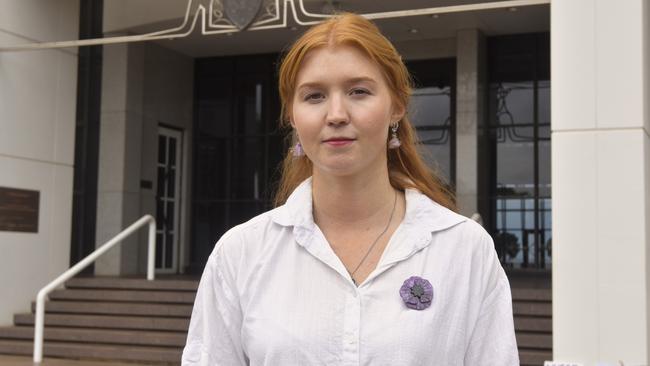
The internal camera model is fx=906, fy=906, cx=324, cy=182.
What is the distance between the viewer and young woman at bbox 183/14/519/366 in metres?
1.69

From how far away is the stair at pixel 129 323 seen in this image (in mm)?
10352

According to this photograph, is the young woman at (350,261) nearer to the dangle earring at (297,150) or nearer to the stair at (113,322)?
the dangle earring at (297,150)

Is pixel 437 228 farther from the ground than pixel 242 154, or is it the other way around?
pixel 242 154

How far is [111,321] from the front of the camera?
11.5m

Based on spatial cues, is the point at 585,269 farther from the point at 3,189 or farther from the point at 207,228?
the point at 207,228

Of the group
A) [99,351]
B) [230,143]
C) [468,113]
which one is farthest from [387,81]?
[230,143]

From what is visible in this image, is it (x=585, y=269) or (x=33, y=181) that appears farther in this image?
(x=33, y=181)

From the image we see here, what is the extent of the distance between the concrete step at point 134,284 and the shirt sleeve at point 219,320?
10.2 meters

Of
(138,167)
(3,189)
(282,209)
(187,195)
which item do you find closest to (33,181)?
(3,189)

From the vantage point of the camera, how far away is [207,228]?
1767 centimetres

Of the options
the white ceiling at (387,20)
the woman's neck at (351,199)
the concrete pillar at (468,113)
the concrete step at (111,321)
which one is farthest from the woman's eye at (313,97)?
the concrete pillar at (468,113)

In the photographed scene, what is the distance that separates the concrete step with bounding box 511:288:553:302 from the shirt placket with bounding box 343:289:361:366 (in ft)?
30.8

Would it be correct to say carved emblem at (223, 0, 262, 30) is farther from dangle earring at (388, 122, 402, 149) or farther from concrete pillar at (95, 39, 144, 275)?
dangle earring at (388, 122, 402, 149)

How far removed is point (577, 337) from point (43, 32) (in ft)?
27.6
